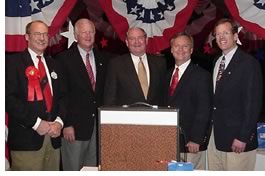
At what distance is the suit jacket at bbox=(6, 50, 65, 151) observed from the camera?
2.79 m

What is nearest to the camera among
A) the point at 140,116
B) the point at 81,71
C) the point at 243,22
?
the point at 140,116

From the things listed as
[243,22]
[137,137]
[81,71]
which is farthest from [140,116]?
[243,22]

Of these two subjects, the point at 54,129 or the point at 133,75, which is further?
the point at 133,75

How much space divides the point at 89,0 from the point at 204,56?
1045 mm

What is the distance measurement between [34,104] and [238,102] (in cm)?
133

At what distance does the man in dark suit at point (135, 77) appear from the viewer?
302cm

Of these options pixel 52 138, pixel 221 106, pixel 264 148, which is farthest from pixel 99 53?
pixel 264 148

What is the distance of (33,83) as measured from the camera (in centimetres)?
282

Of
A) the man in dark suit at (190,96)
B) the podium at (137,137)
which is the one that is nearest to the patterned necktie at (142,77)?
the man in dark suit at (190,96)

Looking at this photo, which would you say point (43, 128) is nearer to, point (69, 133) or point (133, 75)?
point (69, 133)

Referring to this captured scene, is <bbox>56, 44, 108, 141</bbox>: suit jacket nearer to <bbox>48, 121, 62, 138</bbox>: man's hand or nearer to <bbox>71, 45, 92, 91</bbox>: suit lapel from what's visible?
<bbox>71, 45, 92, 91</bbox>: suit lapel

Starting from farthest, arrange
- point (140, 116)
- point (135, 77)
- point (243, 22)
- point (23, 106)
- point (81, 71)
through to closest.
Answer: point (243, 22), point (81, 71), point (135, 77), point (23, 106), point (140, 116)

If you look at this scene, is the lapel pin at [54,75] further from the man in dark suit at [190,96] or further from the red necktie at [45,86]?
the man in dark suit at [190,96]

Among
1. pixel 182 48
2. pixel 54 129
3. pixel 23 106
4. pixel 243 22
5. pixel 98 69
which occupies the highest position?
pixel 243 22
